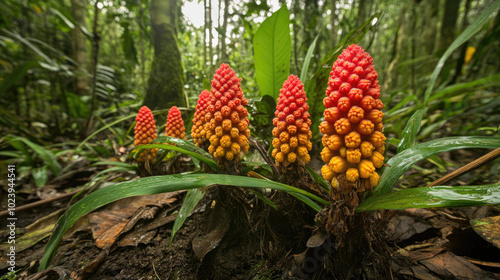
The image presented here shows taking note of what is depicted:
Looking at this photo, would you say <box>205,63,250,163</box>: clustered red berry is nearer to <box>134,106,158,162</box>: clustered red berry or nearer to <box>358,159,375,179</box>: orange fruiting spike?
<box>358,159,375,179</box>: orange fruiting spike

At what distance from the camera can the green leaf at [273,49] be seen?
1458mm

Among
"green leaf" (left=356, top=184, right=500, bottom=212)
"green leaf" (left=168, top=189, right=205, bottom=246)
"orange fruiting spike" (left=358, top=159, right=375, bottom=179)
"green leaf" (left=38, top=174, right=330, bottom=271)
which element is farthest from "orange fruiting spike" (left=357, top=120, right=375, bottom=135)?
"green leaf" (left=168, top=189, right=205, bottom=246)

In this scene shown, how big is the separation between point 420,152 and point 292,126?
546 millimetres

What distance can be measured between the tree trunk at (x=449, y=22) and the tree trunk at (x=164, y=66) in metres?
4.34

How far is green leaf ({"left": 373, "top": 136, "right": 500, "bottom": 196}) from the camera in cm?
83

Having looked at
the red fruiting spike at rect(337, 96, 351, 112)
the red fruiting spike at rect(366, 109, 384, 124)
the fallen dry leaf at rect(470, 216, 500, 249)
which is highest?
the red fruiting spike at rect(337, 96, 351, 112)

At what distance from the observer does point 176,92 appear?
113 inches

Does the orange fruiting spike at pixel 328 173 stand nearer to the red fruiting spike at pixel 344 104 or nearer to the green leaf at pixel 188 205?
the red fruiting spike at pixel 344 104

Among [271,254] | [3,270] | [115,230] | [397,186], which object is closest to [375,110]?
[271,254]

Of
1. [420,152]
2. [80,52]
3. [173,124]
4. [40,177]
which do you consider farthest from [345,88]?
[80,52]

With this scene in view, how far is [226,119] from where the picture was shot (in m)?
1.10

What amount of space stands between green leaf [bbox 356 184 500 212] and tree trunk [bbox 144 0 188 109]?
2629mm

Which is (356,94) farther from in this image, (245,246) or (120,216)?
(120,216)

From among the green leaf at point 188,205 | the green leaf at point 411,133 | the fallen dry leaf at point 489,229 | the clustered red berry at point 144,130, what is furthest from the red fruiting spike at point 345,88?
the clustered red berry at point 144,130
